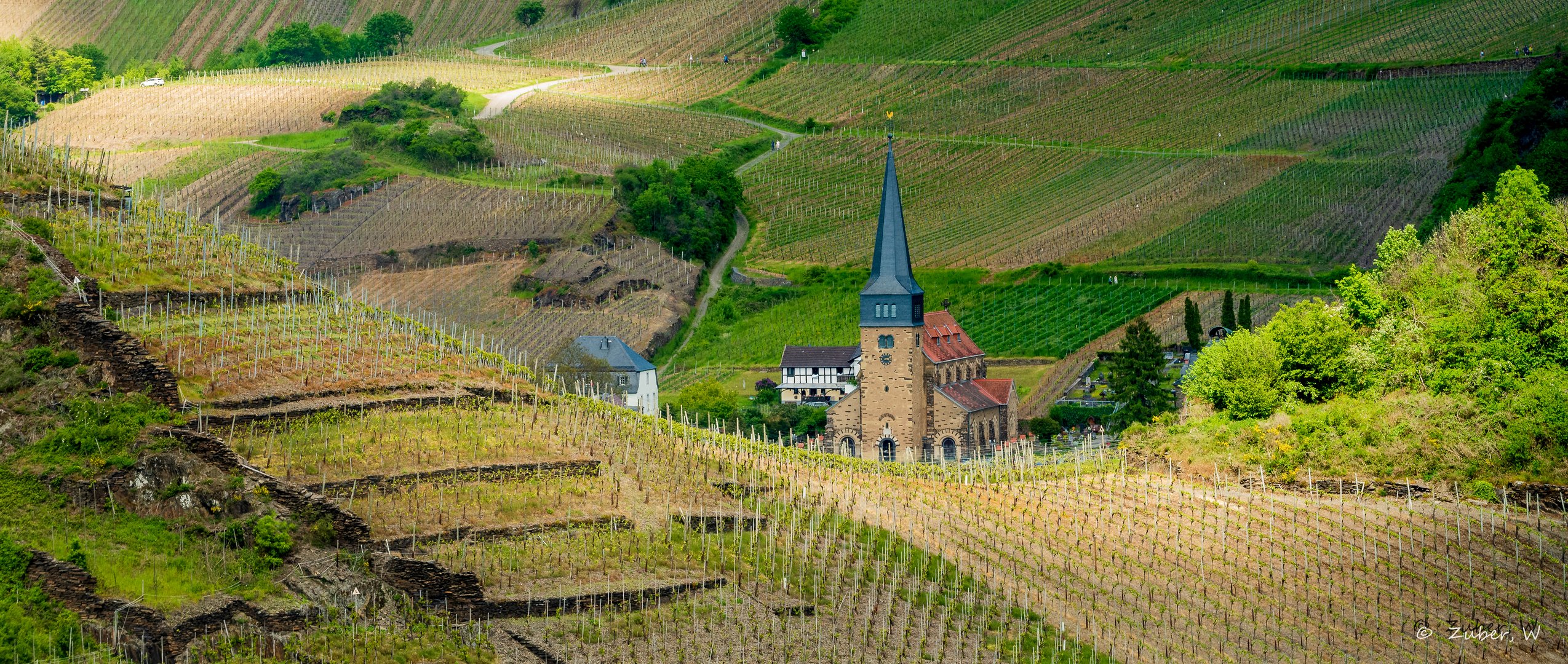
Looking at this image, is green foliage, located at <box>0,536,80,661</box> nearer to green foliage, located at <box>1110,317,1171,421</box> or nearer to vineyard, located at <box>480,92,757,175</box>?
green foliage, located at <box>1110,317,1171,421</box>

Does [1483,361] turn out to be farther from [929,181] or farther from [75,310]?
[929,181]

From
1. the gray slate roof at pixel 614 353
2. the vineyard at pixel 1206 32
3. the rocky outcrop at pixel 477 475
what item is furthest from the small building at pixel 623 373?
the vineyard at pixel 1206 32

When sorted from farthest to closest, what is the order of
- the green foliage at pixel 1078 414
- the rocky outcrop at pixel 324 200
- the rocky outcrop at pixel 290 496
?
1. the rocky outcrop at pixel 324 200
2. the green foliage at pixel 1078 414
3. the rocky outcrop at pixel 290 496

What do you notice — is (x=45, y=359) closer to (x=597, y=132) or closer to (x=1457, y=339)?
(x=1457, y=339)

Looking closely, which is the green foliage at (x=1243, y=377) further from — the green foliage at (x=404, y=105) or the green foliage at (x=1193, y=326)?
the green foliage at (x=404, y=105)

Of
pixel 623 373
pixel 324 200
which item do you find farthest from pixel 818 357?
pixel 324 200

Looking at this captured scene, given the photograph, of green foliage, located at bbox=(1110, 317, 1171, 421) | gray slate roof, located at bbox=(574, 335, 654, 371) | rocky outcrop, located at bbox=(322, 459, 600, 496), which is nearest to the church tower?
green foliage, located at bbox=(1110, 317, 1171, 421)

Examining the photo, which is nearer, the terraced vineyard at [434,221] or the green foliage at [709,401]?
the green foliage at [709,401]
